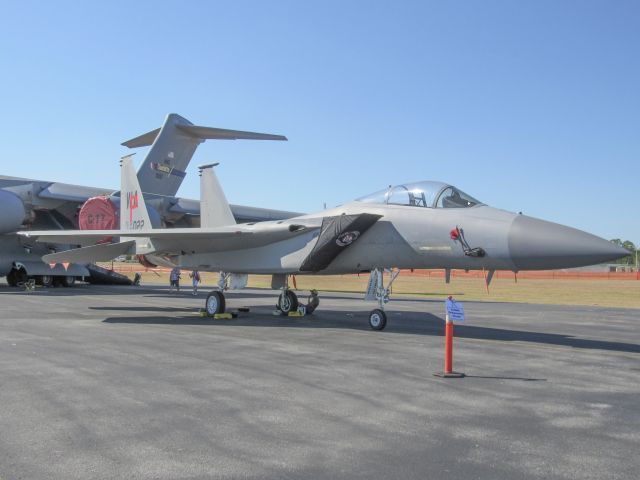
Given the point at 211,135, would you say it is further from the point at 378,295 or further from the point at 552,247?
the point at 552,247

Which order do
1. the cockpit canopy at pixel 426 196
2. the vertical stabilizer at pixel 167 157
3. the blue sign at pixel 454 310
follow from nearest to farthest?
1. the blue sign at pixel 454 310
2. the cockpit canopy at pixel 426 196
3. the vertical stabilizer at pixel 167 157

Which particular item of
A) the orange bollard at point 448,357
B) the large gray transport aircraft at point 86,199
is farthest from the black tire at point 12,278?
the orange bollard at point 448,357

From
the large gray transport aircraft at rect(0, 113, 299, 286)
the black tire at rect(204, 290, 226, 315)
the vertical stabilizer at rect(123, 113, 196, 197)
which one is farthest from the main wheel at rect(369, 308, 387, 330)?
the vertical stabilizer at rect(123, 113, 196, 197)

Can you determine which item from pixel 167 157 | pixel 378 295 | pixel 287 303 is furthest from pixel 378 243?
pixel 167 157

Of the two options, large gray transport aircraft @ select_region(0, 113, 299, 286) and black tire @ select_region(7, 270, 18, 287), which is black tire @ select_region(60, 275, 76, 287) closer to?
large gray transport aircraft @ select_region(0, 113, 299, 286)

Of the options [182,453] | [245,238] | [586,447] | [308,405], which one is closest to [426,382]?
[308,405]

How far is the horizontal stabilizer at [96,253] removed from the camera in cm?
1447

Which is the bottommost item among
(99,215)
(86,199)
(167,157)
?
(99,215)

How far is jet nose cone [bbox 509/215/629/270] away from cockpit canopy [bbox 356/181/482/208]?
47.4 inches

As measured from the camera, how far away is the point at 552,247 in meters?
8.60

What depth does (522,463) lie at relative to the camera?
3.77 m

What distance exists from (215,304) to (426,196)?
5656mm

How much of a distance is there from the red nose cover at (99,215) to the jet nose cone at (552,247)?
55.5 ft

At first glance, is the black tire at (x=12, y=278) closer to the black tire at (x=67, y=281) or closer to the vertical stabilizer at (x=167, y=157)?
the black tire at (x=67, y=281)
